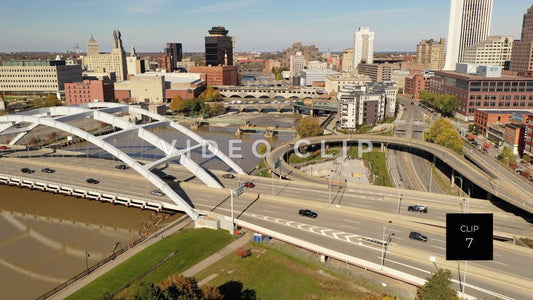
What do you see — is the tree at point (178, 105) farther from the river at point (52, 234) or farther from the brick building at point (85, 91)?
the river at point (52, 234)

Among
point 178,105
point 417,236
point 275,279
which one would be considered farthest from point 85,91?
point 417,236

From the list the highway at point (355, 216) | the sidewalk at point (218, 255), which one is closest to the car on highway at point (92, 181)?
the highway at point (355, 216)

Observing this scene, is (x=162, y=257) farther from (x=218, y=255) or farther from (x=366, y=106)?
(x=366, y=106)

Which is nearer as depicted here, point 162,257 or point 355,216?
point 162,257

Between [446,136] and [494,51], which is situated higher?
[494,51]

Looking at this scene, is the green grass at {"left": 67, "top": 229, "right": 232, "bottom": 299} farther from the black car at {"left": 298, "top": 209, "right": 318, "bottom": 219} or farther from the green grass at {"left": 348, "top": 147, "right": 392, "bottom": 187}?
the green grass at {"left": 348, "top": 147, "right": 392, "bottom": 187}

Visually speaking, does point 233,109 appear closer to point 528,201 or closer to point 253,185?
point 253,185

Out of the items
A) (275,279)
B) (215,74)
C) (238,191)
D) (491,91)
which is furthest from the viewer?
(215,74)

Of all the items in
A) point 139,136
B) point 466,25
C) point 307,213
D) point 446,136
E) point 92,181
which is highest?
point 466,25
